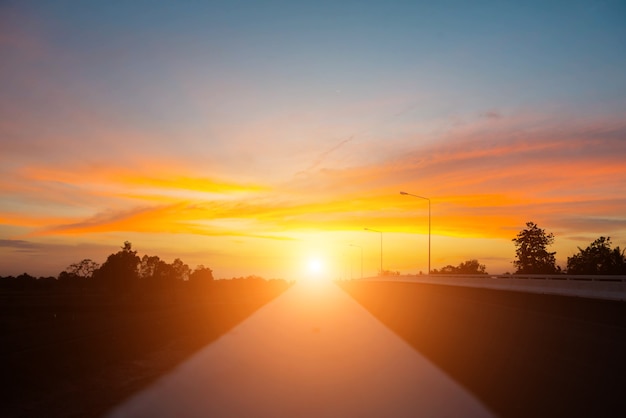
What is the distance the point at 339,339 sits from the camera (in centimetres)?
2231

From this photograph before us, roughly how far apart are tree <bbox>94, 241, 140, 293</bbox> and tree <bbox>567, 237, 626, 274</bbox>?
355ft

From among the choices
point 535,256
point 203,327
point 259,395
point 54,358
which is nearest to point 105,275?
point 535,256

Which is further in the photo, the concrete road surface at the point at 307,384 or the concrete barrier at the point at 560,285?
the concrete barrier at the point at 560,285

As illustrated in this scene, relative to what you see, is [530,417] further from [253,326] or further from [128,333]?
[128,333]

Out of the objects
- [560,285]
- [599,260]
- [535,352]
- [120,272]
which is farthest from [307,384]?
[120,272]

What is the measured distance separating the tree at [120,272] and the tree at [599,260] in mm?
108191

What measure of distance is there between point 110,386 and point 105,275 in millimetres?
158080

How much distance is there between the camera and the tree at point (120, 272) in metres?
163

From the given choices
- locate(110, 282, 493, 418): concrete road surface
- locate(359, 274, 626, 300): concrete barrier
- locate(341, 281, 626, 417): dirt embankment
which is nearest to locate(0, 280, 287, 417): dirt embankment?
locate(110, 282, 493, 418): concrete road surface

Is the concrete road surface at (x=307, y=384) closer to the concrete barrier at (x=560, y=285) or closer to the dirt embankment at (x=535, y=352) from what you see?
the dirt embankment at (x=535, y=352)

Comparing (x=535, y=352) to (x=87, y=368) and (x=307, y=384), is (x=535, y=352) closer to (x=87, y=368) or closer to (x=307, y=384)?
(x=307, y=384)

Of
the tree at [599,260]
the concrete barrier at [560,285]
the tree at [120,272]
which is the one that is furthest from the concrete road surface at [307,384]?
the tree at [120,272]

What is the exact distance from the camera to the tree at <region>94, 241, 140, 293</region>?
163 m

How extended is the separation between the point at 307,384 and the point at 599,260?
110 m
